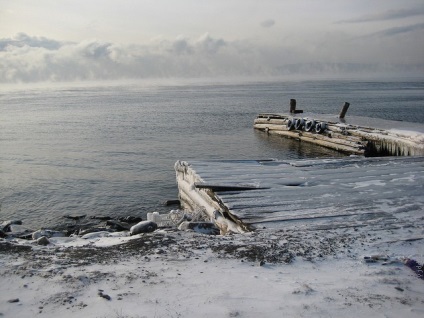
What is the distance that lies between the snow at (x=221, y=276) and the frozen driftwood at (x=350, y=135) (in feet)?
39.7

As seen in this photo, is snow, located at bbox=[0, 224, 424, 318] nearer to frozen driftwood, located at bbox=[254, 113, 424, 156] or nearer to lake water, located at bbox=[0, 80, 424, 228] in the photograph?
lake water, located at bbox=[0, 80, 424, 228]

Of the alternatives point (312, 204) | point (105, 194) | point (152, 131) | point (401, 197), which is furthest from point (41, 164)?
point (401, 197)

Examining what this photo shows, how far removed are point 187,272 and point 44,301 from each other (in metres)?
1.83

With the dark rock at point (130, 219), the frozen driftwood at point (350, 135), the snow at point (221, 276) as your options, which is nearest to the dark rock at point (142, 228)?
the snow at point (221, 276)

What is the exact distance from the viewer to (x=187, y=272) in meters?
5.21

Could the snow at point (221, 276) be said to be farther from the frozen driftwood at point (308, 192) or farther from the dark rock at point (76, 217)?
the dark rock at point (76, 217)

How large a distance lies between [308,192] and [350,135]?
14430mm

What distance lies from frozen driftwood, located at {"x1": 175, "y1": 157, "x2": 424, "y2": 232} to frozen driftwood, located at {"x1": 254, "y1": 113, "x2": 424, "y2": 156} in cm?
461

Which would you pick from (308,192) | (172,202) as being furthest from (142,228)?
(172,202)

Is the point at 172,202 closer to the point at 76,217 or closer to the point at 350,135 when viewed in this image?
the point at 76,217

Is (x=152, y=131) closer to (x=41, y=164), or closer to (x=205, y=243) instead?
(x=41, y=164)

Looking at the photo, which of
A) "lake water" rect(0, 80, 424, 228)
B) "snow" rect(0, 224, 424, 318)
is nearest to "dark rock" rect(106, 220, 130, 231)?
"lake water" rect(0, 80, 424, 228)

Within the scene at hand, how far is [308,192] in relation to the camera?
9258 millimetres

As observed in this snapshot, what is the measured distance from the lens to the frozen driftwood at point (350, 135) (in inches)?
690
